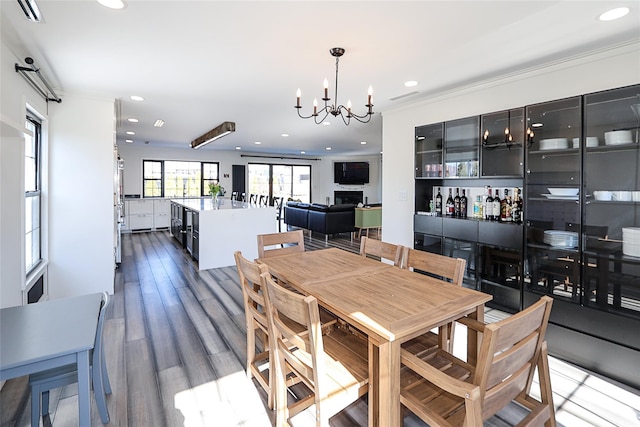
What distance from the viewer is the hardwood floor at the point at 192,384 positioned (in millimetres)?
1882

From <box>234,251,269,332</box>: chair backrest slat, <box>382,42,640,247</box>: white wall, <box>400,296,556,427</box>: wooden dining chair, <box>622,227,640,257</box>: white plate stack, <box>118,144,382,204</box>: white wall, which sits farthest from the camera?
<box>118,144,382,204</box>: white wall

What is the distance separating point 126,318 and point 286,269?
2.13 metres

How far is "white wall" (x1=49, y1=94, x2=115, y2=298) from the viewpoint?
3.68 meters

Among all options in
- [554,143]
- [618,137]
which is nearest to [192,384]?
[554,143]

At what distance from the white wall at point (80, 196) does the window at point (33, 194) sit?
0.12m

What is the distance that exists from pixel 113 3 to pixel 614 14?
3.08 meters

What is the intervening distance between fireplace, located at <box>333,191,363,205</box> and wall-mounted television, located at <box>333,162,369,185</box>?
41cm

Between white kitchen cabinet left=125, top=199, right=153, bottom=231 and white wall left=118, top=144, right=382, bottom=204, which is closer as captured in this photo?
white kitchen cabinet left=125, top=199, right=153, bottom=231

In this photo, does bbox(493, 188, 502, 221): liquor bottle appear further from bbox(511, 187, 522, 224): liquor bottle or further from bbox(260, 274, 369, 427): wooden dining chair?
bbox(260, 274, 369, 427): wooden dining chair

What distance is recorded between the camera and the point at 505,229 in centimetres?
301

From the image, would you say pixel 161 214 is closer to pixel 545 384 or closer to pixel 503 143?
pixel 503 143

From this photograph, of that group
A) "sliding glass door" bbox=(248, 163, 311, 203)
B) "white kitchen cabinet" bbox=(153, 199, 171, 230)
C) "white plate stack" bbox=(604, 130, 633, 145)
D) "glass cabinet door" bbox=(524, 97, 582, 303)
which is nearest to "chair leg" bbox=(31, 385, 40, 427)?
"glass cabinet door" bbox=(524, 97, 582, 303)

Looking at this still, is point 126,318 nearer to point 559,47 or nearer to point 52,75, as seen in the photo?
point 52,75

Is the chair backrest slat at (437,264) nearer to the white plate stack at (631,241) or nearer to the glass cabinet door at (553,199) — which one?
the glass cabinet door at (553,199)
